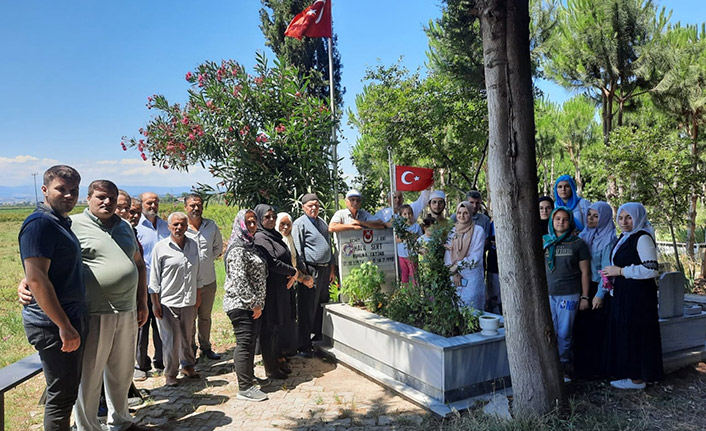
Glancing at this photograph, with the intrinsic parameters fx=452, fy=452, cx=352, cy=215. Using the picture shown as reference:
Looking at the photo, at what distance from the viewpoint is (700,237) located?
1548 cm

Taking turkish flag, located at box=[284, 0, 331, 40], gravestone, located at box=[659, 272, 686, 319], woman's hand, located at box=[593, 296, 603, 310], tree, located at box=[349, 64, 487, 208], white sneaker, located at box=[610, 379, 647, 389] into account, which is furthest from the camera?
tree, located at box=[349, 64, 487, 208]

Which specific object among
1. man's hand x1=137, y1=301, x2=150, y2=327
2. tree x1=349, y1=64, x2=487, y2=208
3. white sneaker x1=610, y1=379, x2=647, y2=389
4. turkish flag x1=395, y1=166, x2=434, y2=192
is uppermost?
tree x1=349, y1=64, x2=487, y2=208

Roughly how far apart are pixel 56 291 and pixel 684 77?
15.3 m

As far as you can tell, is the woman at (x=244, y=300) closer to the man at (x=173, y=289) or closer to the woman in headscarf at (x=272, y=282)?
the woman in headscarf at (x=272, y=282)

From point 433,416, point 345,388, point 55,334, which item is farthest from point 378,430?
point 55,334

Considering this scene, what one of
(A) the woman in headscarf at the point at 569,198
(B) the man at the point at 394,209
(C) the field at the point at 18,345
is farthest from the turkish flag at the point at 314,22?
(C) the field at the point at 18,345

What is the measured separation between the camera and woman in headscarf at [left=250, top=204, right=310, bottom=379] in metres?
4.43

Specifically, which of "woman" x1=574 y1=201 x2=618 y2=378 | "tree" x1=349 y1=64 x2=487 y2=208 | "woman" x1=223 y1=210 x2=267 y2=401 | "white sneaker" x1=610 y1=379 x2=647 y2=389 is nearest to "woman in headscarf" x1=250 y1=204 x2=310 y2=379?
"woman" x1=223 y1=210 x2=267 y2=401

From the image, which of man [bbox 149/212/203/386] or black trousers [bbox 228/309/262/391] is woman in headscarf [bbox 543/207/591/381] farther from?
man [bbox 149/212/203/386]

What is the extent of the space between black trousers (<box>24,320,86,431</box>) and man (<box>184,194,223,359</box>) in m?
2.24

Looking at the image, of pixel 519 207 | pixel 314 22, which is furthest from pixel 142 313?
pixel 314 22

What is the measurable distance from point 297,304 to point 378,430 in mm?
2392

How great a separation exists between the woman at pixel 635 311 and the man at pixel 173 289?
395cm

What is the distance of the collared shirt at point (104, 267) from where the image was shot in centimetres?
305
